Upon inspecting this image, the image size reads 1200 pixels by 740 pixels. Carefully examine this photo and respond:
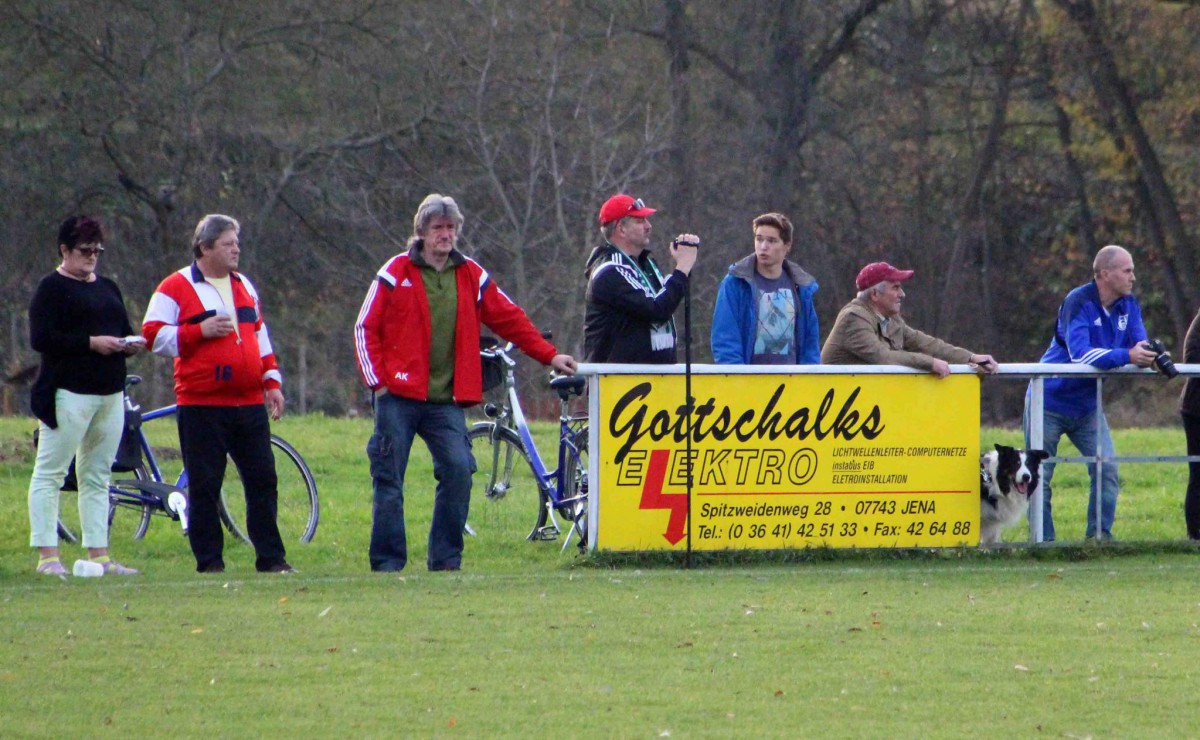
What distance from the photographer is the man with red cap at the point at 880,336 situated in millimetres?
9945

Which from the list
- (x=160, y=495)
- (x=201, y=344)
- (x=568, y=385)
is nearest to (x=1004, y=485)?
(x=568, y=385)

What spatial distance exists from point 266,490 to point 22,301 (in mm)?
15421

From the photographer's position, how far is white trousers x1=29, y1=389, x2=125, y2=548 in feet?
30.6

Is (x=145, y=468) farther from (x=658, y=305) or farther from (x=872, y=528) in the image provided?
(x=872, y=528)

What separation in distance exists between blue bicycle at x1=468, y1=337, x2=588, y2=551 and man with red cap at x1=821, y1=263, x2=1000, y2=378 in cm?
163

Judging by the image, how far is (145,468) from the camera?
37.1ft

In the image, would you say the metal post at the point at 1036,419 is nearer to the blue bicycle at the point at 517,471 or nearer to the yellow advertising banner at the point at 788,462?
the yellow advertising banner at the point at 788,462

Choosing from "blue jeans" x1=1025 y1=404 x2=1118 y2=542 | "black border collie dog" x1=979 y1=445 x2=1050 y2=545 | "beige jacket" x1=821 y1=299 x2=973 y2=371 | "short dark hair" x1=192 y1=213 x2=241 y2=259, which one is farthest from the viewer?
"blue jeans" x1=1025 y1=404 x2=1118 y2=542

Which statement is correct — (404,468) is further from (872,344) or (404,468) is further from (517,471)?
(872,344)

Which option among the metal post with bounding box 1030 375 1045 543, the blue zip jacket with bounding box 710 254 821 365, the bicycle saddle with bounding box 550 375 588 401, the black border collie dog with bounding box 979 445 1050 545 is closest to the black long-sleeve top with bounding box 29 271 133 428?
the bicycle saddle with bounding box 550 375 588 401

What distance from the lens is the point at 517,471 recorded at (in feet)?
38.1

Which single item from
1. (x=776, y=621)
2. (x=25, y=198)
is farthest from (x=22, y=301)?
(x=776, y=621)

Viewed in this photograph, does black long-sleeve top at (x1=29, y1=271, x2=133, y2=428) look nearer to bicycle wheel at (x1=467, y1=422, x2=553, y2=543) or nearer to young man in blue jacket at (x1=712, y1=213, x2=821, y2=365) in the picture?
bicycle wheel at (x1=467, y1=422, x2=553, y2=543)

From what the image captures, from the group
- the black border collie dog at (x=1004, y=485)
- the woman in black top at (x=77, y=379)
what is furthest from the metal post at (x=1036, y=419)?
the woman in black top at (x=77, y=379)
